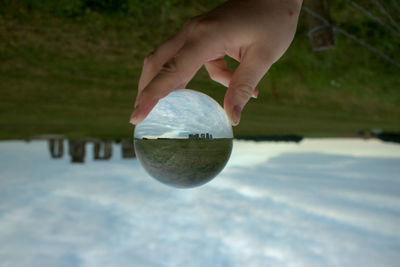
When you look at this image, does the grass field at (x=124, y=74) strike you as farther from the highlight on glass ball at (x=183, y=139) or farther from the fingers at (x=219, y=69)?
the highlight on glass ball at (x=183, y=139)

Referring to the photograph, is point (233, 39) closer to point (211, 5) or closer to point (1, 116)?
point (211, 5)

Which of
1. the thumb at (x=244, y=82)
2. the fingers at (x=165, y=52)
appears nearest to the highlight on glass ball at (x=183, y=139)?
the thumb at (x=244, y=82)

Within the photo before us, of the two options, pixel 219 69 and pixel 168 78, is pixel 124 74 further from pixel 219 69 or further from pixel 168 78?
pixel 168 78

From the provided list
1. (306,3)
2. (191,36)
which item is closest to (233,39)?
(191,36)

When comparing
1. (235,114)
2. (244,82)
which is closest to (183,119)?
(235,114)

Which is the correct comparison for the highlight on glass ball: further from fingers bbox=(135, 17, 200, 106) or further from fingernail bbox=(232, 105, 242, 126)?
fingers bbox=(135, 17, 200, 106)

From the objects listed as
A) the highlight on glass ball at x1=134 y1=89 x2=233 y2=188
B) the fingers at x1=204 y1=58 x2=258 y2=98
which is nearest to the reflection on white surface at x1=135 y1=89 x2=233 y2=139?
the highlight on glass ball at x1=134 y1=89 x2=233 y2=188
